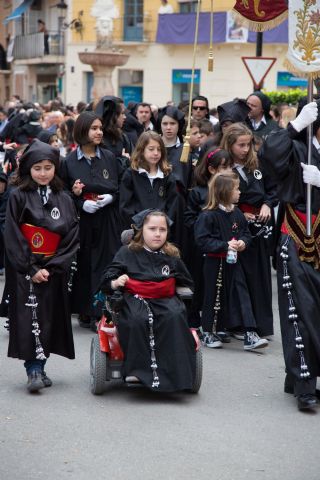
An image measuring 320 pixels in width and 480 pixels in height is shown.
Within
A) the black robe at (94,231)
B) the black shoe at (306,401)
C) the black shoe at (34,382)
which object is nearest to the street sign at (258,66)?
the black robe at (94,231)

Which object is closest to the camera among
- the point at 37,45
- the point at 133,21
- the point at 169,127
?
the point at 169,127

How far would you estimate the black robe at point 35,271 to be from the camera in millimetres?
7594

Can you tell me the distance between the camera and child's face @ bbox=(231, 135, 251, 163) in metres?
9.48

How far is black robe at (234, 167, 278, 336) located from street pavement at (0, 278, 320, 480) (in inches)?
39.7

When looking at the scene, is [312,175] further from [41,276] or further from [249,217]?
[249,217]

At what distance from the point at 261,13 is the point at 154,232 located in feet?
8.12

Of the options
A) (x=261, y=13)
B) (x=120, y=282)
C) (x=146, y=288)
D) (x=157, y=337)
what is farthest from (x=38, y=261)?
(x=261, y=13)

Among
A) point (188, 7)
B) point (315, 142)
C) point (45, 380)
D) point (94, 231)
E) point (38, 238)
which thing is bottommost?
point (45, 380)

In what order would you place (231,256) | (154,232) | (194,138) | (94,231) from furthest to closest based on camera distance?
(194,138)
(94,231)
(231,256)
(154,232)

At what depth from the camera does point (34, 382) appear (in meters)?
7.56

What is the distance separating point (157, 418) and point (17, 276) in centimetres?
148

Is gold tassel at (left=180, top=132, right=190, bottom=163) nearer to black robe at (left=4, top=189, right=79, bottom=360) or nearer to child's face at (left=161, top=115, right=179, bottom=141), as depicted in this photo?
child's face at (left=161, top=115, right=179, bottom=141)

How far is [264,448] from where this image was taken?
634cm

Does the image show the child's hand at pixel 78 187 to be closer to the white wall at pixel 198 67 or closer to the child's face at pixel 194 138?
the child's face at pixel 194 138
